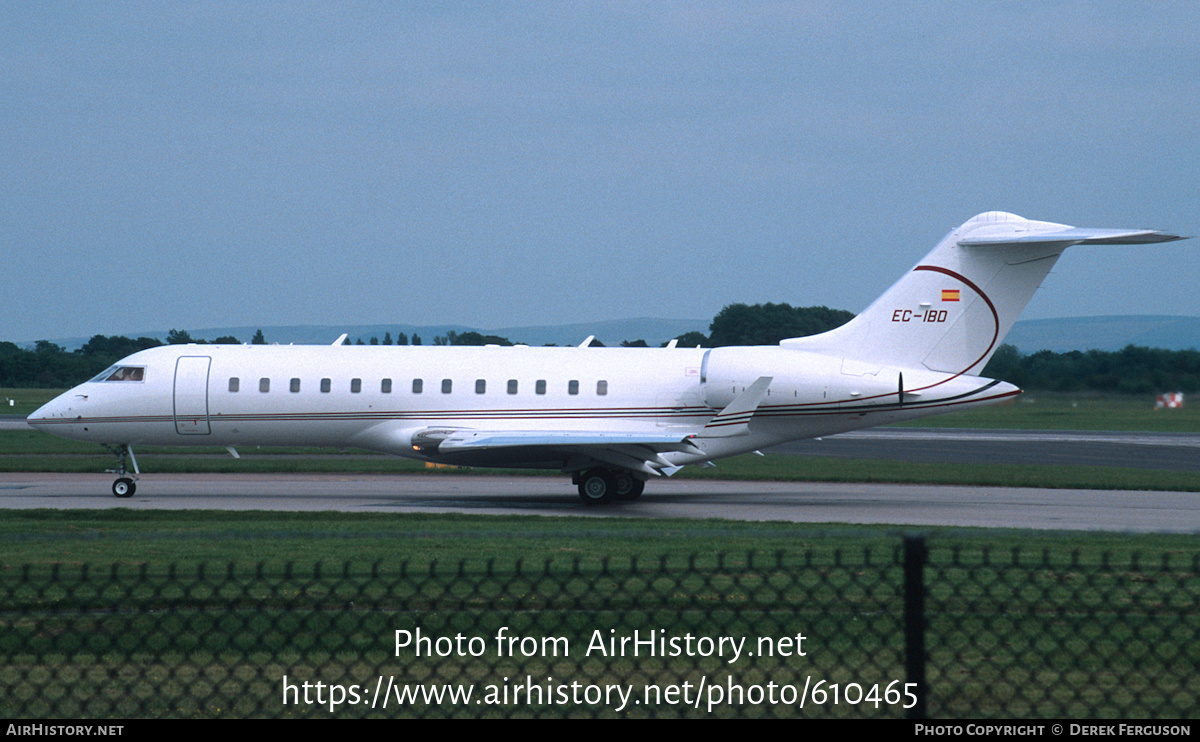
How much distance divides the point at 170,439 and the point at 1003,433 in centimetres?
3350

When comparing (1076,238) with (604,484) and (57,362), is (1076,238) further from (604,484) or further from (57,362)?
(57,362)

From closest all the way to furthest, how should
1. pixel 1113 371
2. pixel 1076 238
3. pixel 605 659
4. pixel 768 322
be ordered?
pixel 605 659
pixel 1076 238
pixel 1113 371
pixel 768 322

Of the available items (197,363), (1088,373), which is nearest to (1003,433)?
(1088,373)

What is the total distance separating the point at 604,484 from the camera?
69.6 feet

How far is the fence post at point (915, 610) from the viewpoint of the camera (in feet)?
13.6

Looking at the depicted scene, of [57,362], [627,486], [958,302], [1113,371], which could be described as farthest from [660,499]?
[57,362]

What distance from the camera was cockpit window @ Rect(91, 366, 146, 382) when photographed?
72.9ft

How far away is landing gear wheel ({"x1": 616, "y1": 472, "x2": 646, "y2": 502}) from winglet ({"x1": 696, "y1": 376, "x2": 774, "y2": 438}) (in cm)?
166

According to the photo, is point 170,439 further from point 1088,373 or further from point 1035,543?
point 1088,373

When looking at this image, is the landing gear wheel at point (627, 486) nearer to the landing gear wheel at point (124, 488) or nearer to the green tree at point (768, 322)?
the landing gear wheel at point (124, 488)

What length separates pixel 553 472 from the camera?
29375 millimetres

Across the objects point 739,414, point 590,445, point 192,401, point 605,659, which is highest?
point 192,401

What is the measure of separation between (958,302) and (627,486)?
716 centimetres

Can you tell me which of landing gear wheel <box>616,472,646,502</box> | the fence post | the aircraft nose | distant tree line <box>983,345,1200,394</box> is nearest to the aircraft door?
the aircraft nose
